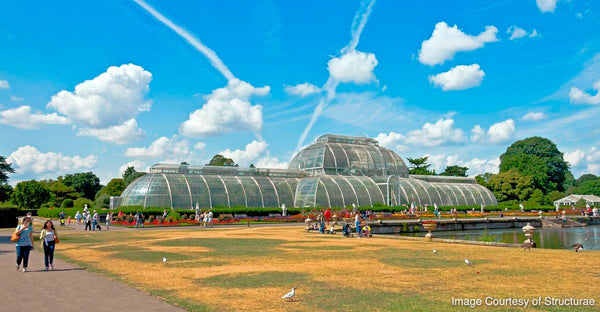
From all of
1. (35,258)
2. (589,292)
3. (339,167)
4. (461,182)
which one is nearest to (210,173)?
(339,167)

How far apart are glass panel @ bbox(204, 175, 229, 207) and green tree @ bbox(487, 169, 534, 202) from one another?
6565 centimetres

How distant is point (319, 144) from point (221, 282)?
231 ft

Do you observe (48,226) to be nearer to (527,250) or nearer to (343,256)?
(343,256)

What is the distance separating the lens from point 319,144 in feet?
274

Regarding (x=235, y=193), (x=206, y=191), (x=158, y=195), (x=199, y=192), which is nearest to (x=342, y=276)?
(x=158, y=195)

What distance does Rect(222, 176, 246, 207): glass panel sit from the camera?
64194mm

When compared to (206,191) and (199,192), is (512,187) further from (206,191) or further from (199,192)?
(199,192)

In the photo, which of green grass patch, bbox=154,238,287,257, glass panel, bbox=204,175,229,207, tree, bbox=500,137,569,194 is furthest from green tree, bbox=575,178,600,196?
green grass patch, bbox=154,238,287,257

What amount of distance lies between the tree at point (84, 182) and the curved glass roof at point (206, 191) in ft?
234

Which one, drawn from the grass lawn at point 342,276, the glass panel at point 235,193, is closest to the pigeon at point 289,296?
the grass lawn at point 342,276

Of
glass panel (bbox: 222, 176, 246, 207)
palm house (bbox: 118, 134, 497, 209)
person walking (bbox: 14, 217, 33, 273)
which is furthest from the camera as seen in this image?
glass panel (bbox: 222, 176, 246, 207)

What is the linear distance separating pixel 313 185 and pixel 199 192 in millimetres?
17115

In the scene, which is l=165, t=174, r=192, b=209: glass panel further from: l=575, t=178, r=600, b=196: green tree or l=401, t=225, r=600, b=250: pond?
l=575, t=178, r=600, b=196: green tree

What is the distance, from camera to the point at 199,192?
203ft
